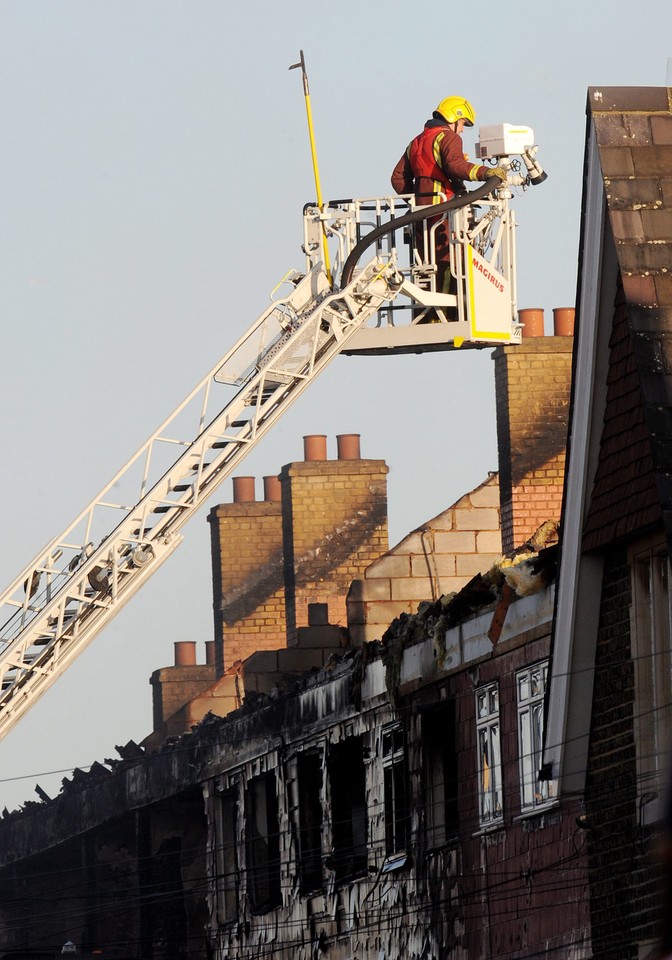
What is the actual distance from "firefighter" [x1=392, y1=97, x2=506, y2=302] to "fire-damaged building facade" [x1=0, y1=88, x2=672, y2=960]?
1395 mm

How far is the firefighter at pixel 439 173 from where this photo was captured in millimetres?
23188

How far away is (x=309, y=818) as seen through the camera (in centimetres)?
2317

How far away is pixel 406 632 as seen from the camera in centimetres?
→ 2022

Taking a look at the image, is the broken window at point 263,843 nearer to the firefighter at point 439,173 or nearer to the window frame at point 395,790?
the window frame at point 395,790

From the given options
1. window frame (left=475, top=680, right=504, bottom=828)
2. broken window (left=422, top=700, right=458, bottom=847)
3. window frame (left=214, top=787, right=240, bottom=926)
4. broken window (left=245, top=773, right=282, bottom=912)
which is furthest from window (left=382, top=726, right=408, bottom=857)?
window frame (left=214, top=787, right=240, bottom=926)

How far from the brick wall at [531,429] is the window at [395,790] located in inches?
97.7

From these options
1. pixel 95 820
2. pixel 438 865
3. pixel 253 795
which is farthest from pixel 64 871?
pixel 438 865

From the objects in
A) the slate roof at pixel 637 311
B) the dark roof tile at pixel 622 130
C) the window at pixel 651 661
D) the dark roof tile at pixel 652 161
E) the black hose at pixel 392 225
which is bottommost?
the window at pixel 651 661

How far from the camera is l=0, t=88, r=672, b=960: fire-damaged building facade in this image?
1290 cm

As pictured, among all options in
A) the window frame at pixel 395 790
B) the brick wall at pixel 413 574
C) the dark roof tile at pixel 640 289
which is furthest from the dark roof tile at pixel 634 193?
the brick wall at pixel 413 574

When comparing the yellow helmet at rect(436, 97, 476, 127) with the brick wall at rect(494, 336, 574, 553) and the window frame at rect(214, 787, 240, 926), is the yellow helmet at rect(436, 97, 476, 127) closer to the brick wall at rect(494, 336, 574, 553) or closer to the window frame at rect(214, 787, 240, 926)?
the brick wall at rect(494, 336, 574, 553)

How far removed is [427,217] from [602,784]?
10.1m

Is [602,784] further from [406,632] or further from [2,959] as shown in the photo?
[2,959]

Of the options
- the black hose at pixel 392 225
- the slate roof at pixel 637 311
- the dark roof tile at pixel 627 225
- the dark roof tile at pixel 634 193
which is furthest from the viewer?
the black hose at pixel 392 225
